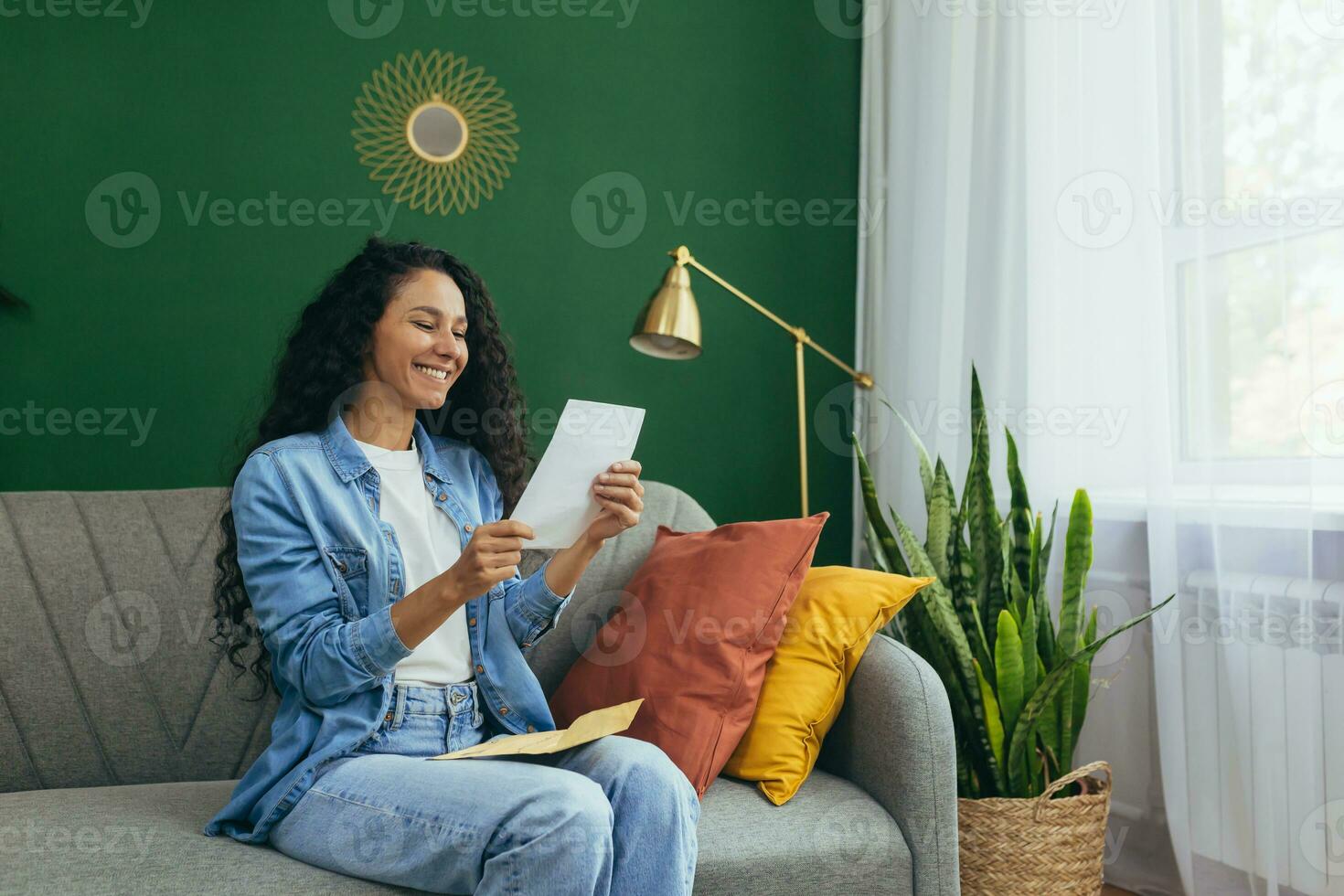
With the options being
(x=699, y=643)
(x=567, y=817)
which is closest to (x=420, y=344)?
(x=699, y=643)

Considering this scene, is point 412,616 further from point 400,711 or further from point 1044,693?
point 1044,693

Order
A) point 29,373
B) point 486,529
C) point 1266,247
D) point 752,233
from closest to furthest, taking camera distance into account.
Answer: point 486,529 < point 1266,247 < point 29,373 < point 752,233

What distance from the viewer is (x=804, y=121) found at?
3.01 meters

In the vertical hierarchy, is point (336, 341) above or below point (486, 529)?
above

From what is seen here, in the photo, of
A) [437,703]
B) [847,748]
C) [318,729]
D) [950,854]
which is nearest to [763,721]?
[847,748]

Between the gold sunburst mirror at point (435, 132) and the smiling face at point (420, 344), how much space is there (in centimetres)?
117

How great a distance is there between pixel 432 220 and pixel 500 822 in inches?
74.1

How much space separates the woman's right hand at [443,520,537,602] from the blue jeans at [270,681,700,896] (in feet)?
0.75

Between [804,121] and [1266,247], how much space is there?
4.80ft

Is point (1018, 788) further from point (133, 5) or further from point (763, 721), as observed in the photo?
point (133, 5)

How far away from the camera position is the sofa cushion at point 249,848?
1.31 metres

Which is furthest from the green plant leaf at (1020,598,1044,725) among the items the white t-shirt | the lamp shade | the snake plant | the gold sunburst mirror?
the gold sunburst mirror

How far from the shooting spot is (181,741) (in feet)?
5.97

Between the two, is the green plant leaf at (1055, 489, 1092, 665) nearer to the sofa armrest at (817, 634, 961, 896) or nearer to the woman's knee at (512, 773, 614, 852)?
the sofa armrest at (817, 634, 961, 896)
